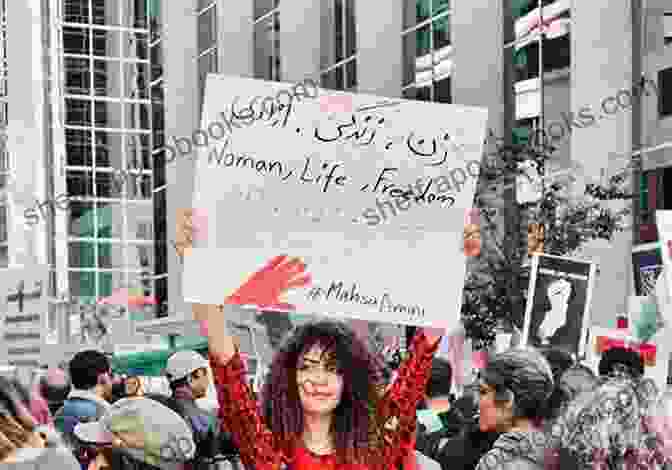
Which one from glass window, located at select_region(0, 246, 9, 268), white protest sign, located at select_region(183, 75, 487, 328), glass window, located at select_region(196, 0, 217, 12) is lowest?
glass window, located at select_region(0, 246, 9, 268)

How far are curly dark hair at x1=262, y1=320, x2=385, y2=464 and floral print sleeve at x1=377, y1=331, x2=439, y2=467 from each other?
2.1 inches

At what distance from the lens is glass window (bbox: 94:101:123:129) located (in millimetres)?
80562

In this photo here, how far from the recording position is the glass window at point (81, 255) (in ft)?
262

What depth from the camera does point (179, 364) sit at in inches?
331

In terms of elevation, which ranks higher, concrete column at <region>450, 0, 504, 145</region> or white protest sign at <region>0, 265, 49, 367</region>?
concrete column at <region>450, 0, 504, 145</region>

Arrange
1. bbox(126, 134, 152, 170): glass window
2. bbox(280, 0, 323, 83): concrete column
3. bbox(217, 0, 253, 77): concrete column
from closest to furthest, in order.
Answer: bbox(280, 0, 323, 83): concrete column < bbox(217, 0, 253, 77): concrete column < bbox(126, 134, 152, 170): glass window

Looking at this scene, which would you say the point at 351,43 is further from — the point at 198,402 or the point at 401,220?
the point at 401,220

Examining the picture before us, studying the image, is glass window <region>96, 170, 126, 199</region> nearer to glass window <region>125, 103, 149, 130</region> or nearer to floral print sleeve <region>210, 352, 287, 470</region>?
glass window <region>125, 103, 149, 130</region>

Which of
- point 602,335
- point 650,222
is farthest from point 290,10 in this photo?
point 602,335

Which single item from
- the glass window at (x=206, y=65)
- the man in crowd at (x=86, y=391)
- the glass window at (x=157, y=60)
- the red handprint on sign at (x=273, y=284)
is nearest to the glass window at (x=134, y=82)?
the glass window at (x=157, y=60)

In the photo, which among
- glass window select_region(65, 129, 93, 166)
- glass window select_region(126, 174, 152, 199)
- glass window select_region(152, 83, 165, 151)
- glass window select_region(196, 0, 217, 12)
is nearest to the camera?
glass window select_region(196, 0, 217, 12)

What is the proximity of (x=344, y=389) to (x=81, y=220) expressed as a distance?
7741 centimetres

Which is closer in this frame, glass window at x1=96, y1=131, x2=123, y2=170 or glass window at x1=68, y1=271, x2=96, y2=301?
glass window at x1=68, y1=271, x2=96, y2=301

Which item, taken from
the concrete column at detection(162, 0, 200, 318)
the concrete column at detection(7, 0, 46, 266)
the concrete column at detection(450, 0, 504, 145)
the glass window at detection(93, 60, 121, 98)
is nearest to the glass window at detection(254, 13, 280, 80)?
the concrete column at detection(162, 0, 200, 318)
